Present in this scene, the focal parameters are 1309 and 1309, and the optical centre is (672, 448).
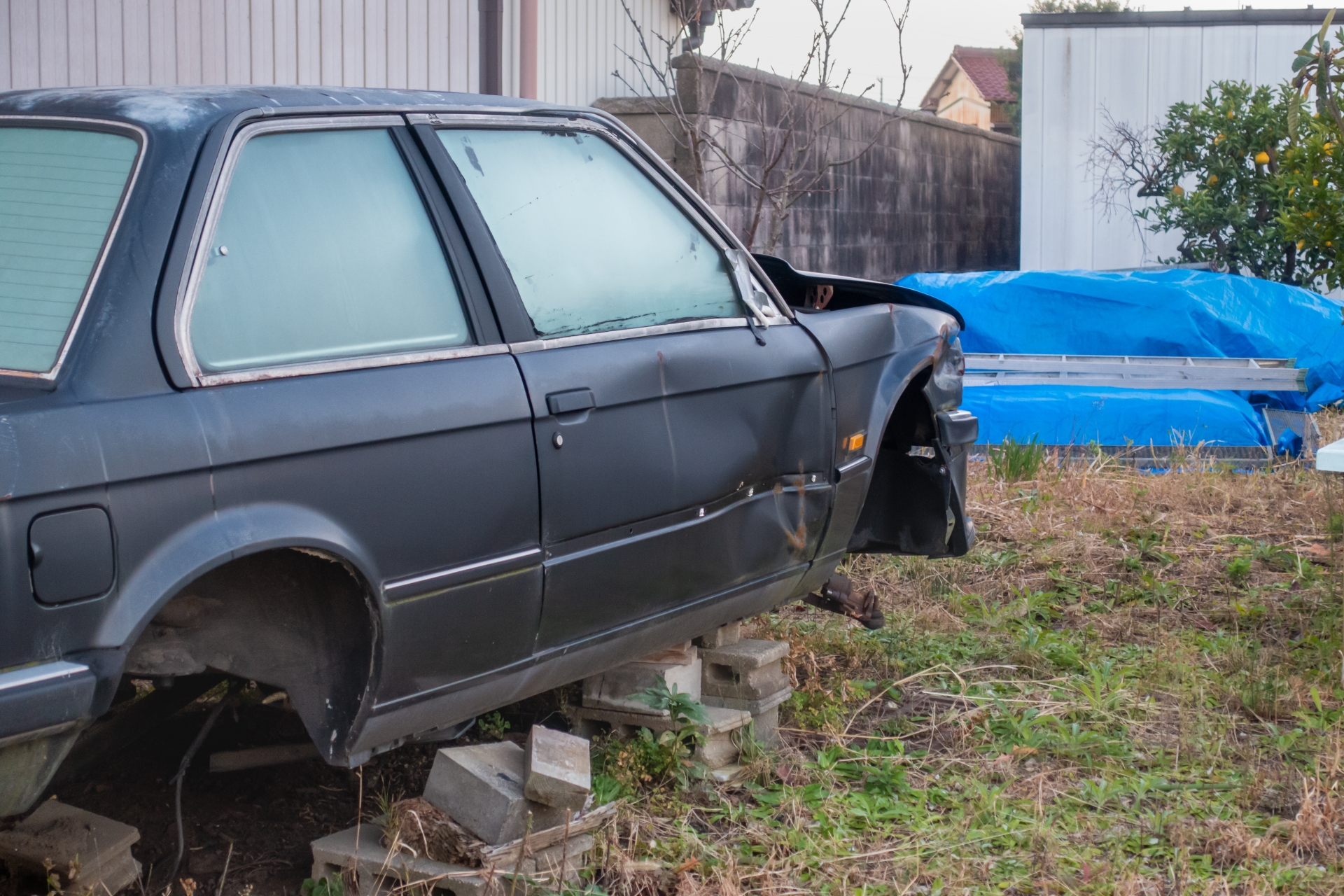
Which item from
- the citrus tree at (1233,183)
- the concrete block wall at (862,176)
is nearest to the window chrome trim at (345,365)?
the concrete block wall at (862,176)

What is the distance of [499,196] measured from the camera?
305 centimetres

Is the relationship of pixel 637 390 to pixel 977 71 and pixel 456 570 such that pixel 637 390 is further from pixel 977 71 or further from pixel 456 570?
pixel 977 71

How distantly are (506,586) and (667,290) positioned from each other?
100 cm

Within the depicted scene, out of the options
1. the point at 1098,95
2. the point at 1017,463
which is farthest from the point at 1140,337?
the point at 1098,95

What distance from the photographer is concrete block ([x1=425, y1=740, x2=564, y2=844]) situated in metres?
2.92

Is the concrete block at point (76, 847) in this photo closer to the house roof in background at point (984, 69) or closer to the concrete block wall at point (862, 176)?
the concrete block wall at point (862, 176)

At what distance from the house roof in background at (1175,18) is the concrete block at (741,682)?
39.8 ft

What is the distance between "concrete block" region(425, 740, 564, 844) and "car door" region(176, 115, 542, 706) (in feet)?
0.98

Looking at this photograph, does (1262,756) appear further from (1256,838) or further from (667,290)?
(667,290)

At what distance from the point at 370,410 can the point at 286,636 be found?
0.56m

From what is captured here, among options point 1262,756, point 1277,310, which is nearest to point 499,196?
point 1262,756

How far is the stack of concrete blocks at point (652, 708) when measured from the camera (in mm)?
3674

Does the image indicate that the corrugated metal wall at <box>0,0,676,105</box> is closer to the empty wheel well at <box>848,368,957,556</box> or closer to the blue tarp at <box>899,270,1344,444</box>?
the blue tarp at <box>899,270,1344,444</box>

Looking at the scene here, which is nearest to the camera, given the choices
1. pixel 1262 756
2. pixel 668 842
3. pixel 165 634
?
pixel 165 634
